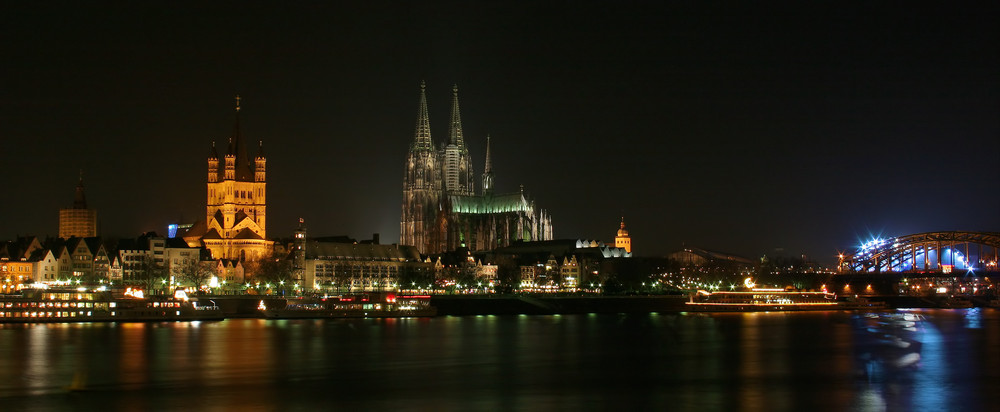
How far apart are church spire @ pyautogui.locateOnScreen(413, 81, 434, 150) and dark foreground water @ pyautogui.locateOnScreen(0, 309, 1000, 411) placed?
93595 millimetres

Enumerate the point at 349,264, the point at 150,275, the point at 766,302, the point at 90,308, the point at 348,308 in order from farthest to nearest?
the point at 349,264
the point at 766,302
the point at 150,275
the point at 348,308
the point at 90,308

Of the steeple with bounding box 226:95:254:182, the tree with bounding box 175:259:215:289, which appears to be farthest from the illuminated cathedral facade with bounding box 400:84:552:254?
the tree with bounding box 175:259:215:289

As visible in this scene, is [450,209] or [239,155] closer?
[239,155]

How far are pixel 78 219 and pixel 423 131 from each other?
51.4m

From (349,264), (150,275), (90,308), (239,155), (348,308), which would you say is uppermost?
(239,155)

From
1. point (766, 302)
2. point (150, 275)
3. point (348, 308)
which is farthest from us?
point (766, 302)

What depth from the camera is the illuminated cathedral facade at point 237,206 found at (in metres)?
124

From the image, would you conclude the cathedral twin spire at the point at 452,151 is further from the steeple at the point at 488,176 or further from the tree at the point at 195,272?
the tree at the point at 195,272

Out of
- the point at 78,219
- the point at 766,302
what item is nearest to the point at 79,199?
the point at 78,219

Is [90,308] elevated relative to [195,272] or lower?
lower

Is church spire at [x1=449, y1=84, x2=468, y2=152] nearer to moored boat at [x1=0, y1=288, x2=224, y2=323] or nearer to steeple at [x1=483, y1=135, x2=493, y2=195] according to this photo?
steeple at [x1=483, y1=135, x2=493, y2=195]

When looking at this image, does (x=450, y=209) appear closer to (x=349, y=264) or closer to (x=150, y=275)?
(x=349, y=264)

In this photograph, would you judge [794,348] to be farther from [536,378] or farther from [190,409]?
[190,409]

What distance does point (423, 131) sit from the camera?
551 ft
